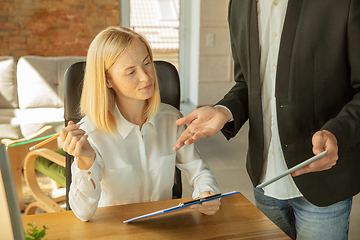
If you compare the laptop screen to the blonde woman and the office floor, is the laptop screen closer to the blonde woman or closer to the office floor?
the blonde woman

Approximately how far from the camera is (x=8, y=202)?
42 centimetres

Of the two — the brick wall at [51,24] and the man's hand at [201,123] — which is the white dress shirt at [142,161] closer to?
the man's hand at [201,123]

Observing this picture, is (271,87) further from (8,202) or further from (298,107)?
(8,202)

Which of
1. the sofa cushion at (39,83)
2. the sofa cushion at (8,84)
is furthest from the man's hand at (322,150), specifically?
the sofa cushion at (8,84)

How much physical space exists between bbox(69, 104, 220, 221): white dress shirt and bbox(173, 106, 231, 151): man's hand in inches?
9.7

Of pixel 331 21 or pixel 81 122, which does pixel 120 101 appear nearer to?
pixel 81 122

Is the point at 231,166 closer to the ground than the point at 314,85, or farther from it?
closer to the ground

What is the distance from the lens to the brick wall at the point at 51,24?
4.95 meters

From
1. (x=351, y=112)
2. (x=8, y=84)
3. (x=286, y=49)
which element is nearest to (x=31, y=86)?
(x=8, y=84)

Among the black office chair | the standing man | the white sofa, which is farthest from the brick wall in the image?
the standing man

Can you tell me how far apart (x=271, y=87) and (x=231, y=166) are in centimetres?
225

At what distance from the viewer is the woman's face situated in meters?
Answer: 1.22

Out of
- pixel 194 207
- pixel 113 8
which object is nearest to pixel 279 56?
pixel 194 207

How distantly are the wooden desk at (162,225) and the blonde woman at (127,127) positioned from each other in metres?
0.17
